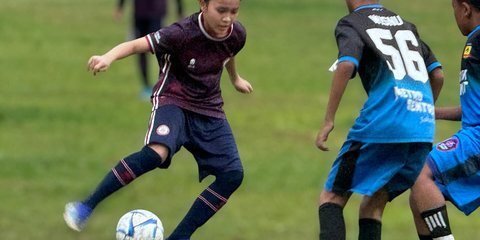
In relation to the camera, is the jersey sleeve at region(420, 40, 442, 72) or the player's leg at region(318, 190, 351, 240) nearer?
the player's leg at region(318, 190, 351, 240)

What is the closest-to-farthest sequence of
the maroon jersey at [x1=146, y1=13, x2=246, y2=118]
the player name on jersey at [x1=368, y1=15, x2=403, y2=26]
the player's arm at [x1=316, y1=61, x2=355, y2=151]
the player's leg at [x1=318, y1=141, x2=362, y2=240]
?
the player's arm at [x1=316, y1=61, x2=355, y2=151], the player name on jersey at [x1=368, y1=15, x2=403, y2=26], the player's leg at [x1=318, y1=141, x2=362, y2=240], the maroon jersey at [x1=146, y1=13, x2=246, y2=118]

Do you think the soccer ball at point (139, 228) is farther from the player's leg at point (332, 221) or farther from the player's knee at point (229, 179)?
the player's leg at point (332, 221)

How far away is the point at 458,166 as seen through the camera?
9.92 m

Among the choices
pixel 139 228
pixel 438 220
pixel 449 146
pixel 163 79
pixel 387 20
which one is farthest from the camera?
pixel 163 79

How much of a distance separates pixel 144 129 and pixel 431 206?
1261cm

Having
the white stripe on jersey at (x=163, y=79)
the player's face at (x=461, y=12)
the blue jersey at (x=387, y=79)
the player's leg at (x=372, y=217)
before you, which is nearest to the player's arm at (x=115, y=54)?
the white stripe on jersey at (x=163, y=79)

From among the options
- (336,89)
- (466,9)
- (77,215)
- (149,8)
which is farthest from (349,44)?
(149,8)

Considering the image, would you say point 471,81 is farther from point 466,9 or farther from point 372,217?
point 372,217

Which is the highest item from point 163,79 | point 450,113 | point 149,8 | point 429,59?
point 163,79

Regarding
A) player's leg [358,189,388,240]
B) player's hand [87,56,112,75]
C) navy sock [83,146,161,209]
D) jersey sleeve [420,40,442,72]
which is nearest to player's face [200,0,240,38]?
player's hand [87,56,112,75]

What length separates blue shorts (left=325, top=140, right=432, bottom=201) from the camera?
9531 mm

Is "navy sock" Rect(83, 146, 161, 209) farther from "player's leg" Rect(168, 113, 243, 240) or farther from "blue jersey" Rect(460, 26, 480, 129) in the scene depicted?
"blue jersey" Rect(460, 26, 480, 129)

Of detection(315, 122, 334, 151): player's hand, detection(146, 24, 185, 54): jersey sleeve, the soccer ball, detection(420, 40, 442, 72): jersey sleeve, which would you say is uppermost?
detection(146, 24, 185, 54): jersey sleeve

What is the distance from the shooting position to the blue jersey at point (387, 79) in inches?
368
